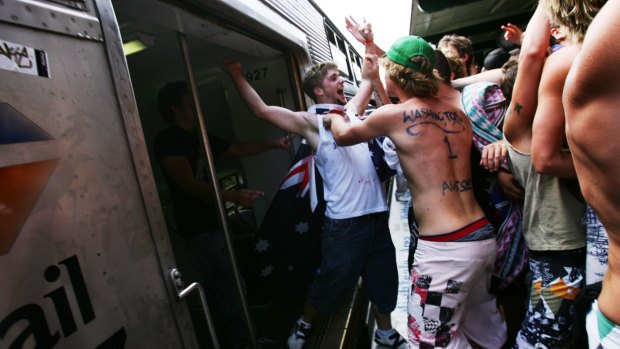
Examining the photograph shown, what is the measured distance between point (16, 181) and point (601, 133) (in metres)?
1.54

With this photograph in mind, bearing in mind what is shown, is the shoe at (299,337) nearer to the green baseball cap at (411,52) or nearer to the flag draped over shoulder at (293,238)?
the flag draped over shoulder at (293,238)

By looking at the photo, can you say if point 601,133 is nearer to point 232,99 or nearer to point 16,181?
point 16,181

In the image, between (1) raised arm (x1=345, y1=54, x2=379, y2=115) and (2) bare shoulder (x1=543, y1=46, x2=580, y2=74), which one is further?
(1) raised arm (x1=345, y1=54, x2=379, y2=115)

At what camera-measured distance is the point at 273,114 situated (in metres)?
2.42

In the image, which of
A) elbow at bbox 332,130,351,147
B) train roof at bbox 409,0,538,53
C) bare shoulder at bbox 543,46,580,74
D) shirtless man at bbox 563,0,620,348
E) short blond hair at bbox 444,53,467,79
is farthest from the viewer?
train roof at bbox 409,0,538,53

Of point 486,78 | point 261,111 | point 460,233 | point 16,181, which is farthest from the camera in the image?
point 486,78

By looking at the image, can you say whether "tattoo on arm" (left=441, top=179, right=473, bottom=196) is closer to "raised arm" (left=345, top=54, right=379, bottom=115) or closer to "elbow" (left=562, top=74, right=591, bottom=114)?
"elbow" (left=562, top=74, right=591, bottom=114)

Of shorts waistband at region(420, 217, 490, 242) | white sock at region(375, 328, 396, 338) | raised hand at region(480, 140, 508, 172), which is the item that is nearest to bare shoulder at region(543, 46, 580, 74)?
raised hand at region(480, 140, 508, 172)

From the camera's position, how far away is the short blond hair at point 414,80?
197cm

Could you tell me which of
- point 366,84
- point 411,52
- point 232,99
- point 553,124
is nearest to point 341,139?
point 411,52

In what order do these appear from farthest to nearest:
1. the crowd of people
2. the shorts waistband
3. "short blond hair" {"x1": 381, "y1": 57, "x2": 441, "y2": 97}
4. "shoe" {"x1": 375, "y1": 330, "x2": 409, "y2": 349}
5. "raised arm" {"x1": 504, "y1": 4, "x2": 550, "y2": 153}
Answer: "shoe" {"x1": 375, "y1": 330, "x2": 409, "y2": 349}
"short blond hair" {"x1": 381, "y1": 57, "x2": 441, "y2": 97}
the shorts waistband
"raised arm" {"x1": 504, "y1": 4, "x2": 550, "y2": 153}
the crowd of people

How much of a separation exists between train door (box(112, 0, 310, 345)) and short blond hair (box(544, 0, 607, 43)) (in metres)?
1.83

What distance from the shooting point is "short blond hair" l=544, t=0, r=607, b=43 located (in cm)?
108

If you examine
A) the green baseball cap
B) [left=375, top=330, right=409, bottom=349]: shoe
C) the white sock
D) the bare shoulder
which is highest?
the green baseball cap
